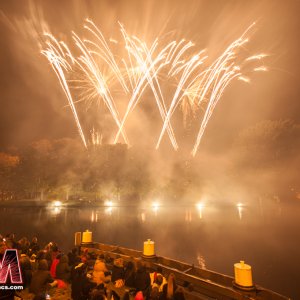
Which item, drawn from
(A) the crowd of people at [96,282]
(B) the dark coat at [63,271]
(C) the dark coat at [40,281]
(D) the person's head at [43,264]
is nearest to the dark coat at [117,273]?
(A) the crowd of people at [96,282]

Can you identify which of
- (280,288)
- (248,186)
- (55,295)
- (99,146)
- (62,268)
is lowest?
(280,288)

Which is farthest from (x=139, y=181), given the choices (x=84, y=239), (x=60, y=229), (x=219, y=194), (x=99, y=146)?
(x=84, y=239)

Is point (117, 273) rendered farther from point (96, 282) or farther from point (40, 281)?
point (40, 281)

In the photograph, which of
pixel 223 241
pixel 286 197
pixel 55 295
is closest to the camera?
pixel 55 295

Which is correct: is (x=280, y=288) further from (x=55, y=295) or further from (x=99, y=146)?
(x=99, y=146)

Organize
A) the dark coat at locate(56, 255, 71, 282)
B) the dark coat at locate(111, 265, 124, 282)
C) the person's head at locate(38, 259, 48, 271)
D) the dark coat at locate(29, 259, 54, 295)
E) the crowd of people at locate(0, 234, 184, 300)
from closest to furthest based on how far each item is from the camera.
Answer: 1. the crowd of people at locate(0, 234, 184, 300)
2. the dark coat at locate(29, 259, 54, 295)
3. the person's head at locate(38, 259, 48, 271)
4. the dark coat at locate(111, 265, 124, 282)
5. the dark coat at locate(56, 255, 71, 282)

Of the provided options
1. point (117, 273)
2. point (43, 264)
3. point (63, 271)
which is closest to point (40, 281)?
point (43, 264)

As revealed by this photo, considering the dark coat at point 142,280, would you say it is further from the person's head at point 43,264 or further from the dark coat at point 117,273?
the person's head at point 43,264

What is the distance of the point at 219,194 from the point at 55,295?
11339 centimetres

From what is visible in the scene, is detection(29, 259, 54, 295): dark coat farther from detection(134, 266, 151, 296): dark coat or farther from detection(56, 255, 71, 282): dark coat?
detection(134, 266, 151, 296): dark coat

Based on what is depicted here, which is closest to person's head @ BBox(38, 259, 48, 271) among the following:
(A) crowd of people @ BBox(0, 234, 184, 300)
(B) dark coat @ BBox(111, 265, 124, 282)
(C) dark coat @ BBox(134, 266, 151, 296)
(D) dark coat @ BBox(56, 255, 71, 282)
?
(A) crowd of people @ BBox(0, 234, 184, 300)

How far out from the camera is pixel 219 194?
115750 millimetres

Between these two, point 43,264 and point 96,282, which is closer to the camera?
point 43,264

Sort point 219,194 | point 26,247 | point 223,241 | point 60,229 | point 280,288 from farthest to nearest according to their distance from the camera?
point 219,194 < point 60,229 < point 223,241 < point 280,288 < point 26,247
